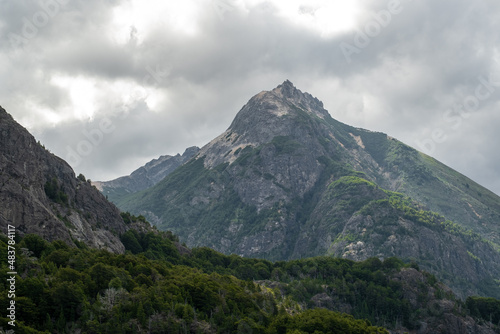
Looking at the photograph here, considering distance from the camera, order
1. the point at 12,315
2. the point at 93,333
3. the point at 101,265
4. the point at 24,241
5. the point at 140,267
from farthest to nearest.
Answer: the point at 140,267, the point at 24,241, the point at 101,265, the point at 93,333, the point at 12,315

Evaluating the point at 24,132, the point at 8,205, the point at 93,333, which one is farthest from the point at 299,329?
the point at 24,132

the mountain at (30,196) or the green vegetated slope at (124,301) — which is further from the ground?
the mountain at (30,196)

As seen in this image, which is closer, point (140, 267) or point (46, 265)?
point (46, 265)

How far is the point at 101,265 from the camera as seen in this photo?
5507 inches

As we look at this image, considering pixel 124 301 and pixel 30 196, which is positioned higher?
pixel 30 196

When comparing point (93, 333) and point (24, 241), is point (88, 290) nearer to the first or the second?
point (93, 333)

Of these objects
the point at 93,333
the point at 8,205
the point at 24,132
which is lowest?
the point at 93,333

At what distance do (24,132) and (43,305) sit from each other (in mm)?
103329

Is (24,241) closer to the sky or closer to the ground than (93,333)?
closer to the sky

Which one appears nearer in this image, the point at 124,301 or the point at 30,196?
the point at 124,301

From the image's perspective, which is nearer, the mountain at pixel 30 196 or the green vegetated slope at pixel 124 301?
the green vegetated slope at pixel 124 301

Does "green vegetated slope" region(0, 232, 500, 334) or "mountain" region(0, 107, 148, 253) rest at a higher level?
"mountain" region(0, 107, 148, 253)

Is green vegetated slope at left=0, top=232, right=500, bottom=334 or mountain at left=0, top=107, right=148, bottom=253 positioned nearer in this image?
green vegetated slope at left=0, top=232, right=500, bottom=334

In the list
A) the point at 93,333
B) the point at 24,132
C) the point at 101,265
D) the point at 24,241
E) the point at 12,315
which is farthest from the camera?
the point at 24,132
